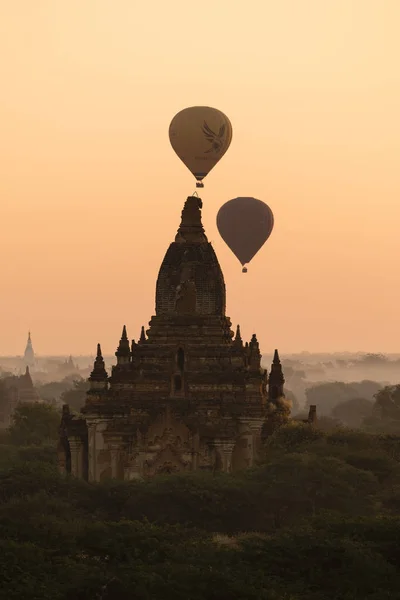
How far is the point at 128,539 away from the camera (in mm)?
61719

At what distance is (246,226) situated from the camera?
109m

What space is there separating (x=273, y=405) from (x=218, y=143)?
15.2 m

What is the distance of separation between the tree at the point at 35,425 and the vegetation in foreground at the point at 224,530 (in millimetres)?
32779

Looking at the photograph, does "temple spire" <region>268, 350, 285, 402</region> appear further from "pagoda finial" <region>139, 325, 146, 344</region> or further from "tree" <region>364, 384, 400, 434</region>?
"tree" <region>364, 384, 400, 434</region>

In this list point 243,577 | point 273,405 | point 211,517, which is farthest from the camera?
point 273,405

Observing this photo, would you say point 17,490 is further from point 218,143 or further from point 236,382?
point 218,143

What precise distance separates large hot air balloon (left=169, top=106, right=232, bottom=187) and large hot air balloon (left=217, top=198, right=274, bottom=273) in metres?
14.8

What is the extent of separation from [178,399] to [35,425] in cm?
3917

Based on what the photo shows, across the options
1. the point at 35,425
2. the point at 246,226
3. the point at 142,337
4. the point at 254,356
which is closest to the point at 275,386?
the point at 254,356

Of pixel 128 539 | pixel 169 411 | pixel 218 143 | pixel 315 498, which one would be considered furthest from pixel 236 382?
pixel 128 539

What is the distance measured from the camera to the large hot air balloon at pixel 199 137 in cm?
9338

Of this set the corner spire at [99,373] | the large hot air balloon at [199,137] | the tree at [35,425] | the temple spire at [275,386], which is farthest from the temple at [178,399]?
the tree at [35,425]

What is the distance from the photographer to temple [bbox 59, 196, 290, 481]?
81.4 metres

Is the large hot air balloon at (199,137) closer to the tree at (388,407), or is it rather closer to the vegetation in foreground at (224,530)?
the vegetation in foreground at (224,530)
